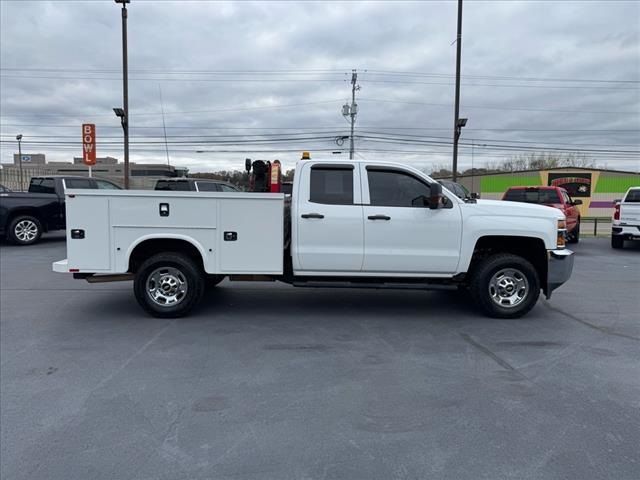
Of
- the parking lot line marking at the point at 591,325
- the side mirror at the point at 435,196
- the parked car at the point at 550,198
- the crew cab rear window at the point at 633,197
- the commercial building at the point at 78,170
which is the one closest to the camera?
the parking lot line marking at the point at 591,325

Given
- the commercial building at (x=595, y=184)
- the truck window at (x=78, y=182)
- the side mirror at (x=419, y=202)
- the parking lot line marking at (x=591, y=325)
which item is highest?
the commercial building at (x=595, y=184)

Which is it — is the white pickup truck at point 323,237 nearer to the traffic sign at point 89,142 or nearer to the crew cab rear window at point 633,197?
the crew cab rear window at point 633,197

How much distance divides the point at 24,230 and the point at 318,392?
1277 cm

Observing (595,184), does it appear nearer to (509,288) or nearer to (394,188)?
(509,288)

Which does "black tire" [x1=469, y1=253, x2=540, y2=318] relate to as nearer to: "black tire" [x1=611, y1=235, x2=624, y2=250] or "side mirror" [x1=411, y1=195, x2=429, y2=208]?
"side mirror" [x1=411, y1=195, x2=429, y2=208]

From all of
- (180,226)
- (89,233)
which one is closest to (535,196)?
(180,226)

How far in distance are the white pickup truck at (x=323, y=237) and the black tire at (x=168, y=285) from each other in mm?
13

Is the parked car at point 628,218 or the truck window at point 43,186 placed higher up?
the truck window at point 43,186

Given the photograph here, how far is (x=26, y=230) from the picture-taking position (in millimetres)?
13922

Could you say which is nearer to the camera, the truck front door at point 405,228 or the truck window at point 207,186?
the truck front door at point 405,228

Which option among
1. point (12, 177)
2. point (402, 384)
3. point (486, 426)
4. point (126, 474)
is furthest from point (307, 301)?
point (12, 177)

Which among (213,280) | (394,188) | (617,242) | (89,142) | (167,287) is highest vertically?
(89,142)

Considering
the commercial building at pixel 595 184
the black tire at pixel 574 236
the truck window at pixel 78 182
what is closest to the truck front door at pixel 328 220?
the truck window at pixel 78 182

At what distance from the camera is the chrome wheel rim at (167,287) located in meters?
6.53
